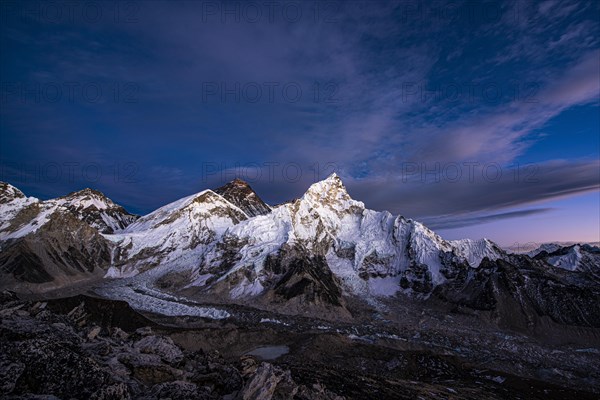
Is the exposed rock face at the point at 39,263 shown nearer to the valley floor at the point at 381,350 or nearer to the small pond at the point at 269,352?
the valley floor at the point at 381,350

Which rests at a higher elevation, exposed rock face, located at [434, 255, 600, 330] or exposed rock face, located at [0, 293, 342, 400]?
exposed rock face, located at [0, 293, 342, 400]

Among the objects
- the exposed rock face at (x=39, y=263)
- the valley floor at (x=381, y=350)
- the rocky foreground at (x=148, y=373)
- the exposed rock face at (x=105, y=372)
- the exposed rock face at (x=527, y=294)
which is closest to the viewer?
the exposed rock face at (x=105, y=372)

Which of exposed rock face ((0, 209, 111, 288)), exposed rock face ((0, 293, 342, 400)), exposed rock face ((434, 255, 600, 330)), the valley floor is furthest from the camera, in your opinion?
exposed rock face ((0, 209, 111, 288))

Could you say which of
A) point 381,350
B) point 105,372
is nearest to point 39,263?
point 381,350

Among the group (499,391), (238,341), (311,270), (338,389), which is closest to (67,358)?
(338,389)

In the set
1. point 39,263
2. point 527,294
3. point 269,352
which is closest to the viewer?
point 269,352

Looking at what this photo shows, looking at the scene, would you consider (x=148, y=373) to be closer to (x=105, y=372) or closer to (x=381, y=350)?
(x=105, y=372)

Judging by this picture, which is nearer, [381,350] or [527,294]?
[381,350]

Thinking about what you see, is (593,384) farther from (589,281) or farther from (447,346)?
(589,281)

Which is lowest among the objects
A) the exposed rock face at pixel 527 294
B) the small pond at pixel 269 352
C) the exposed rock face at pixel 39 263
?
the exposed rock face at pixel 527 294

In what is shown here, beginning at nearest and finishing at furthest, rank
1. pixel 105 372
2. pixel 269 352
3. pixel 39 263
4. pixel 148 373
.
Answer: pixel 105 372 < pixel 148 373 < pixel 269 352 < pixel 39 263

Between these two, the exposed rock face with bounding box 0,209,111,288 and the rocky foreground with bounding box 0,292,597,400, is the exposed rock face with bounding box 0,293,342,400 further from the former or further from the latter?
the exposed rock face with bounding box 0,209,111,288

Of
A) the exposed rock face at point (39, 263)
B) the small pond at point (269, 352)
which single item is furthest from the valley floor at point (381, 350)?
the exposed rock face at point (39, 263)

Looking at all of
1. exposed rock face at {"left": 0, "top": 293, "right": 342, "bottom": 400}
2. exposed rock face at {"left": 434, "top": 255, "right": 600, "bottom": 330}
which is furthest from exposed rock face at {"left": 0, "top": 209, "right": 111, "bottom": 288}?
exposed rock face at {"left": 434, "top": 255, "right": 600, "bottom": 330}
